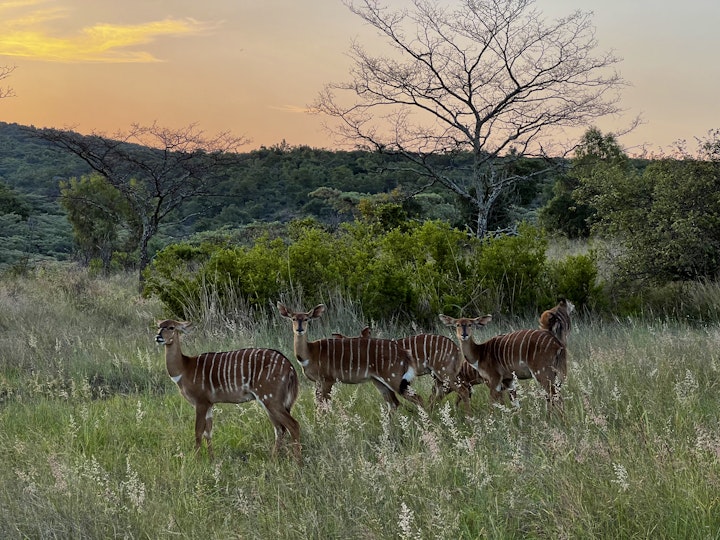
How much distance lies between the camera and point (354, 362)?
21.9ft

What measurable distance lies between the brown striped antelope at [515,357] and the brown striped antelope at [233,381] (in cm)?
178

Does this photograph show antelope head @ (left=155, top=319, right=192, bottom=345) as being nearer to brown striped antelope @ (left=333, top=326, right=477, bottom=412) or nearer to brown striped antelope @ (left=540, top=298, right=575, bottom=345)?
brown striped antelope @ (left=333, top=326, right=477, bottom=412)

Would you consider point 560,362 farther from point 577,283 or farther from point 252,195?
→ point 252,195

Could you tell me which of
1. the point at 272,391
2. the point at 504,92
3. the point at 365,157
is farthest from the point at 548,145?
the point at 365,157

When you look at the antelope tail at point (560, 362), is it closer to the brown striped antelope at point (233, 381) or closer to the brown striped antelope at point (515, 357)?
the brown striped antelope at point (515, 357)

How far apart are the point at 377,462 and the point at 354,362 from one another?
171 centimetres

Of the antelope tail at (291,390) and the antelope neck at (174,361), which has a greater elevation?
the antelope neck at (174,361)

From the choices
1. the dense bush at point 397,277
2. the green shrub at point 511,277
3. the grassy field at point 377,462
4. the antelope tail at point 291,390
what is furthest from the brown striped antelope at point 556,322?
the green shrub at point 511,277

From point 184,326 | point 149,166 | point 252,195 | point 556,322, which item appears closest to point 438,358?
point 556,322

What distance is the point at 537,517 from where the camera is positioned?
416 centimetres

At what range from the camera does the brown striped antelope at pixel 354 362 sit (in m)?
6.60

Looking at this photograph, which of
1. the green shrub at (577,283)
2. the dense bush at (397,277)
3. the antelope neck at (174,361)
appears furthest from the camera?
the green shrub at (577,283)

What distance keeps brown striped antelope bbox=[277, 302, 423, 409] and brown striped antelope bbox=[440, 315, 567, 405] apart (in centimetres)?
57

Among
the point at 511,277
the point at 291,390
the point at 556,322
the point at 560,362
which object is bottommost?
the point at 291,390
